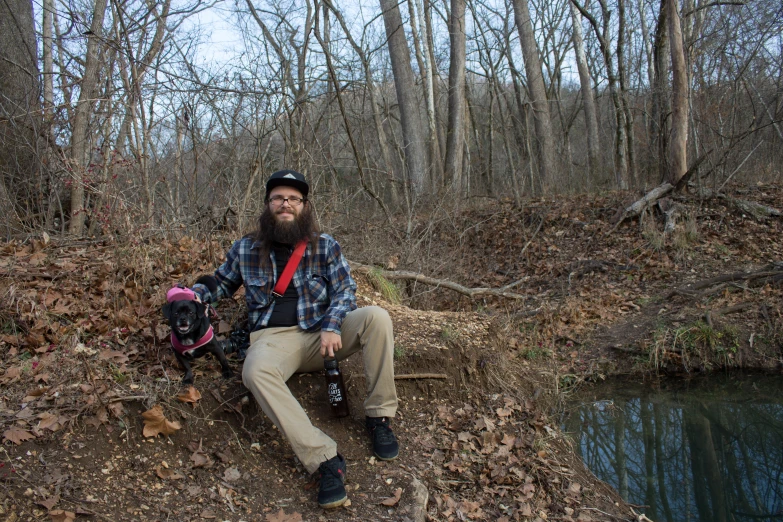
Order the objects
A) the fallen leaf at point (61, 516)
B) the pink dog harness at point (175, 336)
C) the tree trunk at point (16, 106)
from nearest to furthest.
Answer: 1. the fallen leaf at point (61, 516)
2. the pink dog harness at point (175, 336)
3. the tree trunk at point (16, 106)

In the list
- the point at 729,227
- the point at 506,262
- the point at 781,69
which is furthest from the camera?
the point at 781,69

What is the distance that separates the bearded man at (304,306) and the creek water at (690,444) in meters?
2.57

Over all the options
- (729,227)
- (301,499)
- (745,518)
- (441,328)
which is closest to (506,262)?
(729,227)

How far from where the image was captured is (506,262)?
10508 mm

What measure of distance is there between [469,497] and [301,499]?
1.14m

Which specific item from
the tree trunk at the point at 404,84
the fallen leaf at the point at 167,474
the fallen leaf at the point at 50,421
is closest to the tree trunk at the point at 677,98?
the tree trunk at the point at 404,84

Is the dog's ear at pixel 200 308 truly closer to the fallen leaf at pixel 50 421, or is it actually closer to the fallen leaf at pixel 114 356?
the fallen leaf at pixel 114 356

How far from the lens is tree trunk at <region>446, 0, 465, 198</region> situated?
13.8 m

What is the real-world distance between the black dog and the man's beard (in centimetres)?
54

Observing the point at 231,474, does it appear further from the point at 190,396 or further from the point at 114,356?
the point at 114,356

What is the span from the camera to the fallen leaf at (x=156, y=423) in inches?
136

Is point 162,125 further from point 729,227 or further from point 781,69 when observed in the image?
point 781,69

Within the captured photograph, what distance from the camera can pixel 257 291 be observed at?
12.9ft

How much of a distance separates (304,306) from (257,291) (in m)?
0.36
